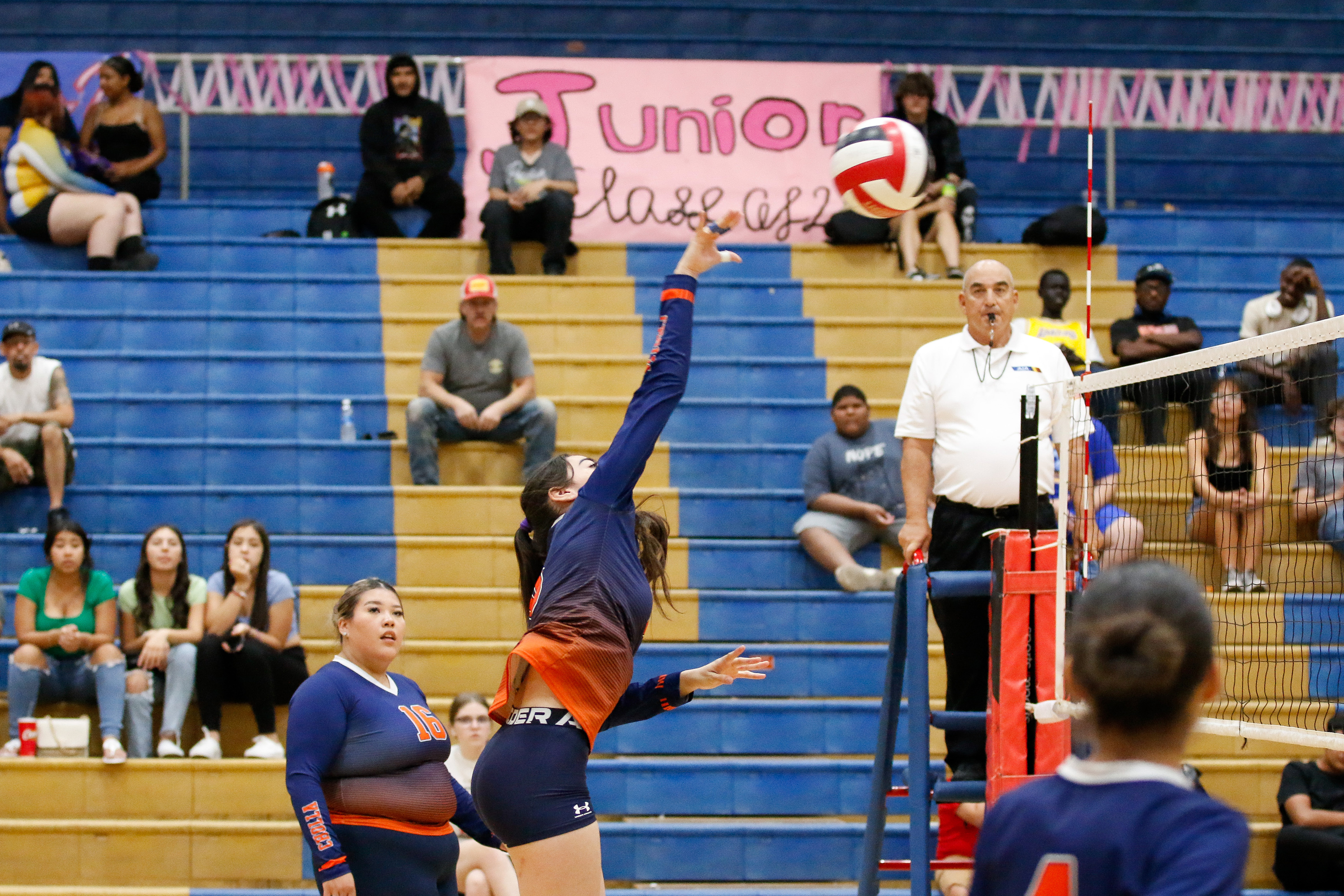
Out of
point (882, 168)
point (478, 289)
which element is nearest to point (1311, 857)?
point (882, 168)

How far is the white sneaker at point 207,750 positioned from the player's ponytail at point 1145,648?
19.1 feet

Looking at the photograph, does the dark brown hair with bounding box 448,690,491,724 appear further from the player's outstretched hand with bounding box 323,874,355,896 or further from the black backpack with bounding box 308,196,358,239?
the black backpack with bounding box 308,196,358,239

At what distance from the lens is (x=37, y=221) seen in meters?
10.5

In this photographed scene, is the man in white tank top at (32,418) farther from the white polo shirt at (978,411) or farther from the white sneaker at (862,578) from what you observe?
the white polo shirt at (978,411)

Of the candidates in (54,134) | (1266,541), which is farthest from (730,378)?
(54,134)

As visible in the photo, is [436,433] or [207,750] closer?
[207,750]

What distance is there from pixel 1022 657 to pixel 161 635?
4189mm

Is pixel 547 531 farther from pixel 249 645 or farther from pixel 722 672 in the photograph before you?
pixel 249 645

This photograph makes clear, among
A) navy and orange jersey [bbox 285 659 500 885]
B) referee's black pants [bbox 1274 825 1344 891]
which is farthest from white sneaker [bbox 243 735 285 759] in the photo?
referee's black pants [bbox 1274 825 1344 891]

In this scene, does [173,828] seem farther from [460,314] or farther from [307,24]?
[307,24]

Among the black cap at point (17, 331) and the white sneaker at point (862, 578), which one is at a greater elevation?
the black cap at point (17, 331)

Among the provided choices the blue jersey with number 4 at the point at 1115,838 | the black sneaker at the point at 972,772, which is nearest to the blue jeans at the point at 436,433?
the black sneaker at the point at 972,772

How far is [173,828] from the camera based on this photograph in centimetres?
675

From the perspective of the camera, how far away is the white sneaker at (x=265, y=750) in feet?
23.2
